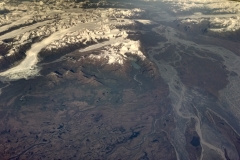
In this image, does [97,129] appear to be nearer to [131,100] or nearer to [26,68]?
[131,100]

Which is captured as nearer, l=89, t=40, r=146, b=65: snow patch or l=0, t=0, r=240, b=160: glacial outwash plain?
l=0, t=0, r=240, b=160: glacial outwash plain

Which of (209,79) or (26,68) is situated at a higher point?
(26,68)

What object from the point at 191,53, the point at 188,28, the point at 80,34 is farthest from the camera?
the point at 188,28

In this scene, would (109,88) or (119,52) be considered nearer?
(109,88)

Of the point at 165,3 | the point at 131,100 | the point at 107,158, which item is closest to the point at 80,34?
the point at 131,100

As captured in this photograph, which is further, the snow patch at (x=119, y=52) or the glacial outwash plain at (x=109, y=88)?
the snow patch at (x=119, y=52)

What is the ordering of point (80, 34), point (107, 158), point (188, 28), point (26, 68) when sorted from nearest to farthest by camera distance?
point (107, 158) → point (26, 68) → point (80, 34) → point (188, 28)

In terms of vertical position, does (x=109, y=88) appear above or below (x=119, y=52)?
below

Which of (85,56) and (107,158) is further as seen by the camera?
(85,56)
